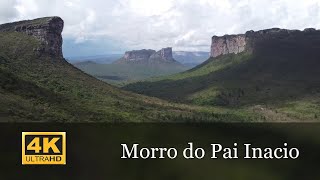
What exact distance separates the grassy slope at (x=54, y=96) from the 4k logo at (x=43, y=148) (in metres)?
25.5

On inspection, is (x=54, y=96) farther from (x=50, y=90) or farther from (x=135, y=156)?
(x=135, y=156)

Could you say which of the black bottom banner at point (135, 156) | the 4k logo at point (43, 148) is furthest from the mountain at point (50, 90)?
the 4k logo at point (43, 148)

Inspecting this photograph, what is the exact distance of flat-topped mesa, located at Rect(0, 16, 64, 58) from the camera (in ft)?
517

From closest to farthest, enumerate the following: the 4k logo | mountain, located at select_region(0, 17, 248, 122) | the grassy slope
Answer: the 4k logo → the grassy slope → mountain, located at select_region(0, 17, 248, 122)

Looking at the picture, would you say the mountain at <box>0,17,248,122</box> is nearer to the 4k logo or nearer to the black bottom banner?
the black bottom banner

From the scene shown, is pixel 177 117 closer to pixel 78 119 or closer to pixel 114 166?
pixel 78 119

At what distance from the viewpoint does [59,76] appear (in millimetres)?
139875

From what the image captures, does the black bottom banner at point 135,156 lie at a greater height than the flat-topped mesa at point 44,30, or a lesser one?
lesser

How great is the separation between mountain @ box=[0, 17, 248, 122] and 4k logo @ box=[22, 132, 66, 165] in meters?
26.7

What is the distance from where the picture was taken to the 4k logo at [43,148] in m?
36.0

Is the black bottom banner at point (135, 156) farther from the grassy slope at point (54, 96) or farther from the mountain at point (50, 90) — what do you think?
the mountain at point (50, 90)

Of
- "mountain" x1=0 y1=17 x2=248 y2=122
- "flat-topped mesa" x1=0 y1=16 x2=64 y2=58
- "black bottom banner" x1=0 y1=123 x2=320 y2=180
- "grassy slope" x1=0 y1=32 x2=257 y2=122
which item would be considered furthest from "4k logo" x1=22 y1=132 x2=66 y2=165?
"flat-topped mesa" x1=0 y1=16 x2=64 y2=58

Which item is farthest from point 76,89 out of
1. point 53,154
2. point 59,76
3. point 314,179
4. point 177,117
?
point 53,154

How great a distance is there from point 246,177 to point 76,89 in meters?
78.6
